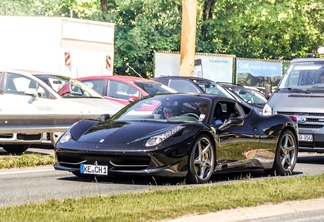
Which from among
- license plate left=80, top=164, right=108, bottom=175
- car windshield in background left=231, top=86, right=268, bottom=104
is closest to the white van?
license plate left=80, top=164, right=108, bottom=175

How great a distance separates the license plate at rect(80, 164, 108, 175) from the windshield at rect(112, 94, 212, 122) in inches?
46.2

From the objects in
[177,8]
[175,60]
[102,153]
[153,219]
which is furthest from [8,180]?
[177,8]

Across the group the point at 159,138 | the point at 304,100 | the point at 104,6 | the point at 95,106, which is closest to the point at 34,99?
the point at 95,106

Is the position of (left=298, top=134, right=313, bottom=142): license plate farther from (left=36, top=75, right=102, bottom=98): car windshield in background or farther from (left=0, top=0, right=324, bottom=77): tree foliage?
(left=0, top=0, right=324, bottom=77): tree foliage

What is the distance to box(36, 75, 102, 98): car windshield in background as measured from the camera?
21.1 meters

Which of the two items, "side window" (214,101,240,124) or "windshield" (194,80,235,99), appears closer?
"side window" (214,101,240,124)

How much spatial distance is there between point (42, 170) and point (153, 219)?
21.3 feet

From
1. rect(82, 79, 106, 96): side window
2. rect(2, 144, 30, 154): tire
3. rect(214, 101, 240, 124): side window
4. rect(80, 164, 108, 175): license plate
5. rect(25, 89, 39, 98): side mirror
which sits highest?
rect(214, 101, 240, 124): side window

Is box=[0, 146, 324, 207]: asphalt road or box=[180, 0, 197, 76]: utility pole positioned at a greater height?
box=[180, 0, 197, 76]: utility pole

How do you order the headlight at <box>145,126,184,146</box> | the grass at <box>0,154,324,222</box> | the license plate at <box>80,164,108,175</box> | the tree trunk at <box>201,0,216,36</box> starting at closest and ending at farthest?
the grass at <box>0,154,324,222</box>, the headlight at <box>145,126,184,146</box>, the license plate at <box>80,164,108,175</box>, the tree trunk at <box>201,0,216,36</box>

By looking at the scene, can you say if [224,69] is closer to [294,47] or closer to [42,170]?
[294,47]

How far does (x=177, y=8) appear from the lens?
1999 inches

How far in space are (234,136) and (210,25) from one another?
124 feet

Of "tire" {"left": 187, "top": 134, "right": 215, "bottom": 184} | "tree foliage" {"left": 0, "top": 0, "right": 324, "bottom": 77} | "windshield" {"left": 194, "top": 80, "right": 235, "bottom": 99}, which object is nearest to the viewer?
"tire" {"left": 187, "top": 134, "right": 215, "bottom": 184}
